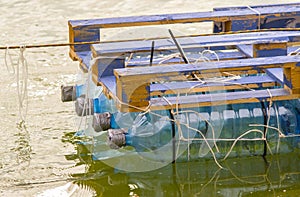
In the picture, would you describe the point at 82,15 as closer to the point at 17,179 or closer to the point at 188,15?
the point at 188,15

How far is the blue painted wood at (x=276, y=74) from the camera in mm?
6000

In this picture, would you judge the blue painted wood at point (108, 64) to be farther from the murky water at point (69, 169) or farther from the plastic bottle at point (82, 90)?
the murky water at point (69, 169)

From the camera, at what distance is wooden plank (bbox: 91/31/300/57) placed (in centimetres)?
605

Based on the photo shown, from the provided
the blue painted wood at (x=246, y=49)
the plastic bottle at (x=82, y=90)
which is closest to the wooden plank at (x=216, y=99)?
the blue painted wood at (x=246, y=49)

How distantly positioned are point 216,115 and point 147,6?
531 centimetres

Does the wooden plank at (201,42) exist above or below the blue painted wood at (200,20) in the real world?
below

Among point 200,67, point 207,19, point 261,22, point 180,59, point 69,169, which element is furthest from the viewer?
point 261,22

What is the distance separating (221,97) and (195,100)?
17 centimetres

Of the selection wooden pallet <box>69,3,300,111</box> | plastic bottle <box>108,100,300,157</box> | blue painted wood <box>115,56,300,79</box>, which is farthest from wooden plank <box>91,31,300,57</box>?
plastic bottle <box>108,100,300,157</box>

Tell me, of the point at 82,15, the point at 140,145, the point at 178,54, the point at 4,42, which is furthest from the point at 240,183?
the point at 82,15

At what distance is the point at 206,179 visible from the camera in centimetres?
590

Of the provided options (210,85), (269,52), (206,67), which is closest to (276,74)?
(269,52)

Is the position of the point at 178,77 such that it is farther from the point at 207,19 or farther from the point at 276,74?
the point at 207,19

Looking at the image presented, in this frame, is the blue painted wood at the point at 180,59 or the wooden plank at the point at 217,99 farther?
the blue painted wood at the point at 180,59
